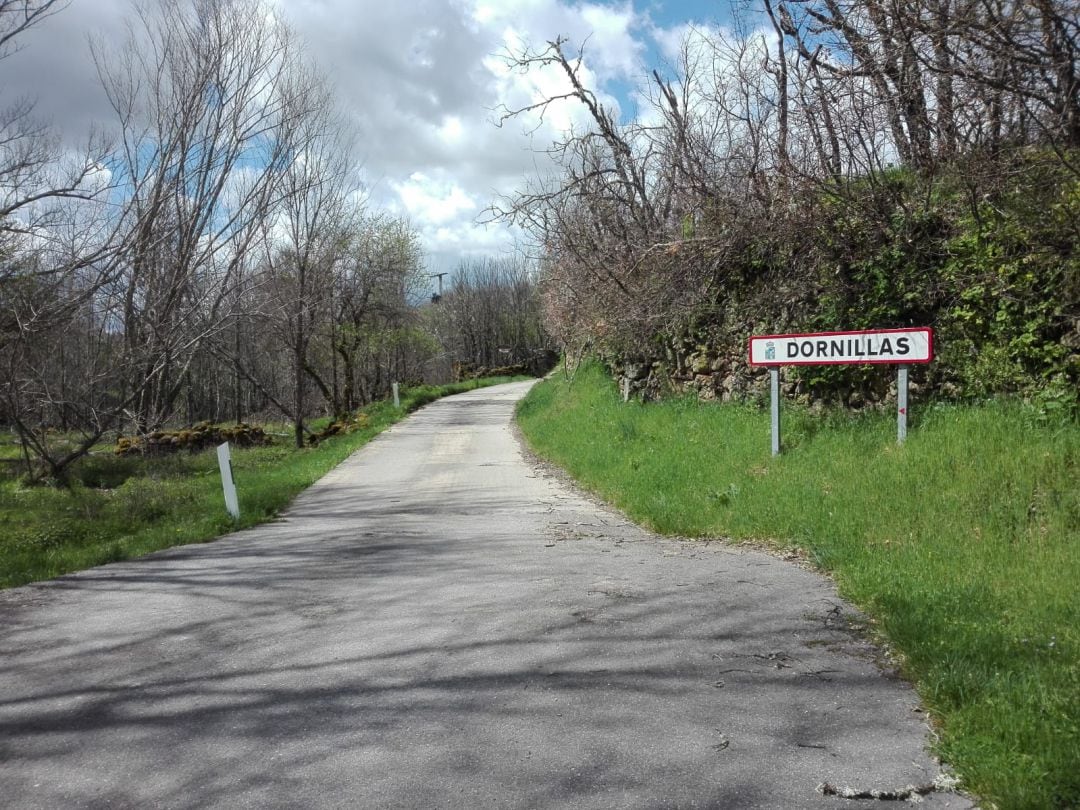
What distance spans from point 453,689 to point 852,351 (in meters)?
6.97

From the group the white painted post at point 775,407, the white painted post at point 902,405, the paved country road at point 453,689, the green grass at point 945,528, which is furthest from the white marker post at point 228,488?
the white painted post at point 902,405

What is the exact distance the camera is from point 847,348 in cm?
975

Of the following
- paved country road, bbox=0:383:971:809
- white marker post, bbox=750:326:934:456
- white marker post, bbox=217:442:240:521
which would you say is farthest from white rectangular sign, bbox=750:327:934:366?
white marker post, bbox=217:442:240:521

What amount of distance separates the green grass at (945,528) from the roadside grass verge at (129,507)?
544 centimetres

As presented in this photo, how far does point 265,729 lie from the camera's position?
12.7 ft

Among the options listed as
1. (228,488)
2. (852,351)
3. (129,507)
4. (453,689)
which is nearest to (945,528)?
(852,351)

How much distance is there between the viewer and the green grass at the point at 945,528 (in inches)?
142

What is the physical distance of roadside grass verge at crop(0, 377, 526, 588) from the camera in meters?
9.52

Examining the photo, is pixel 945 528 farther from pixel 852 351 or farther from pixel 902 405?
pixel 852 351

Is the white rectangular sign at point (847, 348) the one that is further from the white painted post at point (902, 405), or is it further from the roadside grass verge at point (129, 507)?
the roadside grass verge at point (129, 507)

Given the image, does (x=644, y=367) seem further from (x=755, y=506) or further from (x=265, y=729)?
(x=265, y=729)

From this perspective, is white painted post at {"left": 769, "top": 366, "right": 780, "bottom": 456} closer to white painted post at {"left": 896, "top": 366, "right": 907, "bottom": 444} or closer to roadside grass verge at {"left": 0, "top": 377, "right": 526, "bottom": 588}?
white painted post at {"left": 896, "top": 366, "right": 907, "bottom": 444}

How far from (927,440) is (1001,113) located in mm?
3884

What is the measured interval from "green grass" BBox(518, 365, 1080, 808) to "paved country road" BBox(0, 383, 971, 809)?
278 mm
